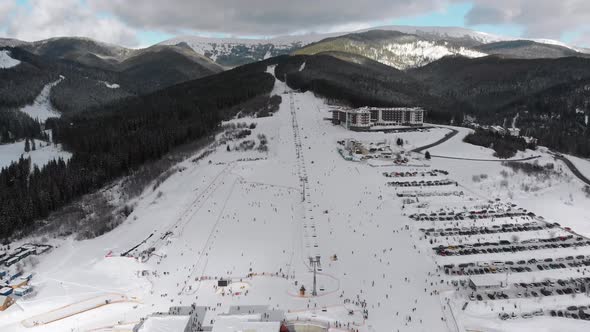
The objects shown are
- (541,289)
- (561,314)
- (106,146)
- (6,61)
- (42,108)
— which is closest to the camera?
(561,314)

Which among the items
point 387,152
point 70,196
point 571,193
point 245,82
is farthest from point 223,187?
point 245,82

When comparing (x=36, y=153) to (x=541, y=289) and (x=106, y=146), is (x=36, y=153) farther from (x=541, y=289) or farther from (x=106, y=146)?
(x=541, y=289)

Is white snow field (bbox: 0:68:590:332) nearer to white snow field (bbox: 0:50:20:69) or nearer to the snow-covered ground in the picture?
the snow-covered ground

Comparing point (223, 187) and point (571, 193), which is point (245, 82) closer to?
point (223, 187)

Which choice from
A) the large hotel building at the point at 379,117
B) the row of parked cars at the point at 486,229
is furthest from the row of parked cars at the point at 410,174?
the large hotel building at the point at 379,117

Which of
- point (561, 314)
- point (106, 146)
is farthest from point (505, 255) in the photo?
point (106, 146)

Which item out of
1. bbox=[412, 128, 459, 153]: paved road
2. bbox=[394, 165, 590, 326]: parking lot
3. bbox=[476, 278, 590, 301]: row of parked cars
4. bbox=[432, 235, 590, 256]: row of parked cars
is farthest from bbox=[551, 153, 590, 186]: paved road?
bbox=[476, 278, 590, 301]: row of parked cars
